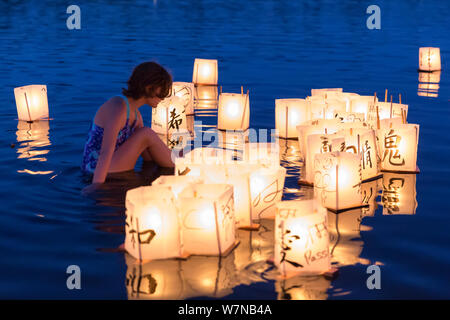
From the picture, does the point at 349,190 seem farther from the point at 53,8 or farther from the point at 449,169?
the point at 53,8

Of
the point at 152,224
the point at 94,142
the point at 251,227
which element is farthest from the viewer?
the point at 94,142

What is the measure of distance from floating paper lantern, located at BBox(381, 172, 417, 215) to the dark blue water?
0.06 m

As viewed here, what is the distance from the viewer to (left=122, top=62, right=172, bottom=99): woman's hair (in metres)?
4.38

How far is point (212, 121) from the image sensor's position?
274 inches

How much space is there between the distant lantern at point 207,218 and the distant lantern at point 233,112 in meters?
3.05

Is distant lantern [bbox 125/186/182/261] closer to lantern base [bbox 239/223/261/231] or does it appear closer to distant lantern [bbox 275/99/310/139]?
lantern base [bbox 239/223/261/231]

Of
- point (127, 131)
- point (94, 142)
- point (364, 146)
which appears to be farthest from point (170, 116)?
point (364, 146)

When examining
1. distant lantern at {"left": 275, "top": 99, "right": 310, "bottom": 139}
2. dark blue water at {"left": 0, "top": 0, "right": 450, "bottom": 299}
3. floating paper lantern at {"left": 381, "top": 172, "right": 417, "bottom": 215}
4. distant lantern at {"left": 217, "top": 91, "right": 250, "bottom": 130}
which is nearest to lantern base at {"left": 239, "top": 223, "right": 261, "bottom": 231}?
dark blue water at {"left": 0, "top": 0, "right": 450, "bottom": 299}

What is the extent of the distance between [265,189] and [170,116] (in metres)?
2.53

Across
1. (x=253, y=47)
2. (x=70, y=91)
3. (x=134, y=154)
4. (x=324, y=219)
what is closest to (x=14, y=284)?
(x=324, y=219)

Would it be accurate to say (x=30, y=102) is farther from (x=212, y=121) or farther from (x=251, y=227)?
(x=251, y=227)

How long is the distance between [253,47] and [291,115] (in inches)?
307

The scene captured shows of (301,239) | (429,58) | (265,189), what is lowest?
(301,239)

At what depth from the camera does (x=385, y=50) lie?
13.5 m
